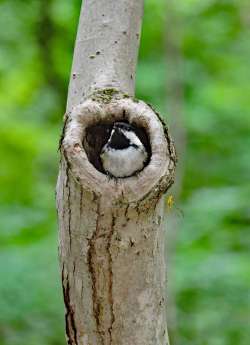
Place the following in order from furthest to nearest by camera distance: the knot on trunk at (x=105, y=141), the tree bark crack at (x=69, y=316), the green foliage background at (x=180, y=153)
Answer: the green foliage background at (x=180, y=153), the tree bark crack at (x=69, y=316), the knot on trunk at (x=105, y=141)

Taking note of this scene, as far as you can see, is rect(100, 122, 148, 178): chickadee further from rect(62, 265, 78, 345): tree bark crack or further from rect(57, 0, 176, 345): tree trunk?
rect(62, 265, 78, 345): tree bark crack

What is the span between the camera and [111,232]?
894mm

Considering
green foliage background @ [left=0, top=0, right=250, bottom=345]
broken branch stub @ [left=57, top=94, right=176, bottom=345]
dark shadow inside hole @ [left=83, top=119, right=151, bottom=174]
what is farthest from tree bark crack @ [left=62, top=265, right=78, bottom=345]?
green foliage background @ [left=0, top=0, right=250, bottom=345]

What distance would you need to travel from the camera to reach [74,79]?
3.33 ft

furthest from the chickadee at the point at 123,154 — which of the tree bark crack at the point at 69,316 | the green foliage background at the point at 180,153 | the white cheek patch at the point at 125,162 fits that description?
the green foliage background at the point at 180,153

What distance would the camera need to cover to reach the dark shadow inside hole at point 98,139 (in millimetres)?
896

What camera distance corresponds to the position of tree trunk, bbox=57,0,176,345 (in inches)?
34.1

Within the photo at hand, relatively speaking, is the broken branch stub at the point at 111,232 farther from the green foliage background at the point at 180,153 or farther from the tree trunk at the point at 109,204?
the green foliage background at the point at 180,153

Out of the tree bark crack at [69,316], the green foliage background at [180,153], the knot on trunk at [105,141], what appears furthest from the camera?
the green foliage background at [180,153]

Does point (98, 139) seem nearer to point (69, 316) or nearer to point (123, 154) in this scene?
point (123, 154)

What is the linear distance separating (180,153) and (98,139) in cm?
242

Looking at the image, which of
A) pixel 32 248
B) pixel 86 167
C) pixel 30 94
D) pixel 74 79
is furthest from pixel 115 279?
pixel 30 94

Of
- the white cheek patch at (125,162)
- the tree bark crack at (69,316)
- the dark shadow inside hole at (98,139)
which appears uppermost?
the dark shadow inside hole at (98,139)

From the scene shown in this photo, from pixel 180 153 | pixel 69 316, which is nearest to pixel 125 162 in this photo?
pixel 69 316
